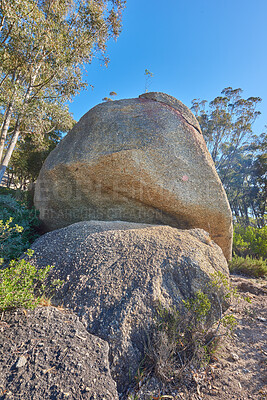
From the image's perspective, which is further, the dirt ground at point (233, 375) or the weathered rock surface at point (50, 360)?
the dirt ground at point (233, 375)

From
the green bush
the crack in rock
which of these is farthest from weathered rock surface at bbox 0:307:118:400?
the green bush

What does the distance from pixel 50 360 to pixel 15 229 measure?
220cm

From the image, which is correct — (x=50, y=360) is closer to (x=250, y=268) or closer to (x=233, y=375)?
(x=233, y=375)

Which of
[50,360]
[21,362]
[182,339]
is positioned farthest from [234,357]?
[21,362]

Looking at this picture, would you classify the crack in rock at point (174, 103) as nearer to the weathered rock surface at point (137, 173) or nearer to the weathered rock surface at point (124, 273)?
the weathered rock surface at point (137, 173)

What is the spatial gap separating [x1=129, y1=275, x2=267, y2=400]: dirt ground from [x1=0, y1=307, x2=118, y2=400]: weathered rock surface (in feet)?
1.37

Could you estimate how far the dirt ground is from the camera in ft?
5.73

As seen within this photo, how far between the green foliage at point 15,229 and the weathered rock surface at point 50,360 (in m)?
1.67

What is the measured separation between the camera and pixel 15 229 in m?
3.21

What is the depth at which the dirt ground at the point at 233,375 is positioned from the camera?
5.73ft

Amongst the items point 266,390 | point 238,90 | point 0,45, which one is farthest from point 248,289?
point 238,90

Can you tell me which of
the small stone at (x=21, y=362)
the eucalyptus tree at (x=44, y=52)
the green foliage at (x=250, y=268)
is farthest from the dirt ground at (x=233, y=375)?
the eucalyptus tree at (x=44, y=52)

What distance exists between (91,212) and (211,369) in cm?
331

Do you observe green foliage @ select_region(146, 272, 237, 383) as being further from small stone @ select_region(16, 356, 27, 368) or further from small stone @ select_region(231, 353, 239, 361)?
small stone @ select_region(16, 356, 27, 368)
